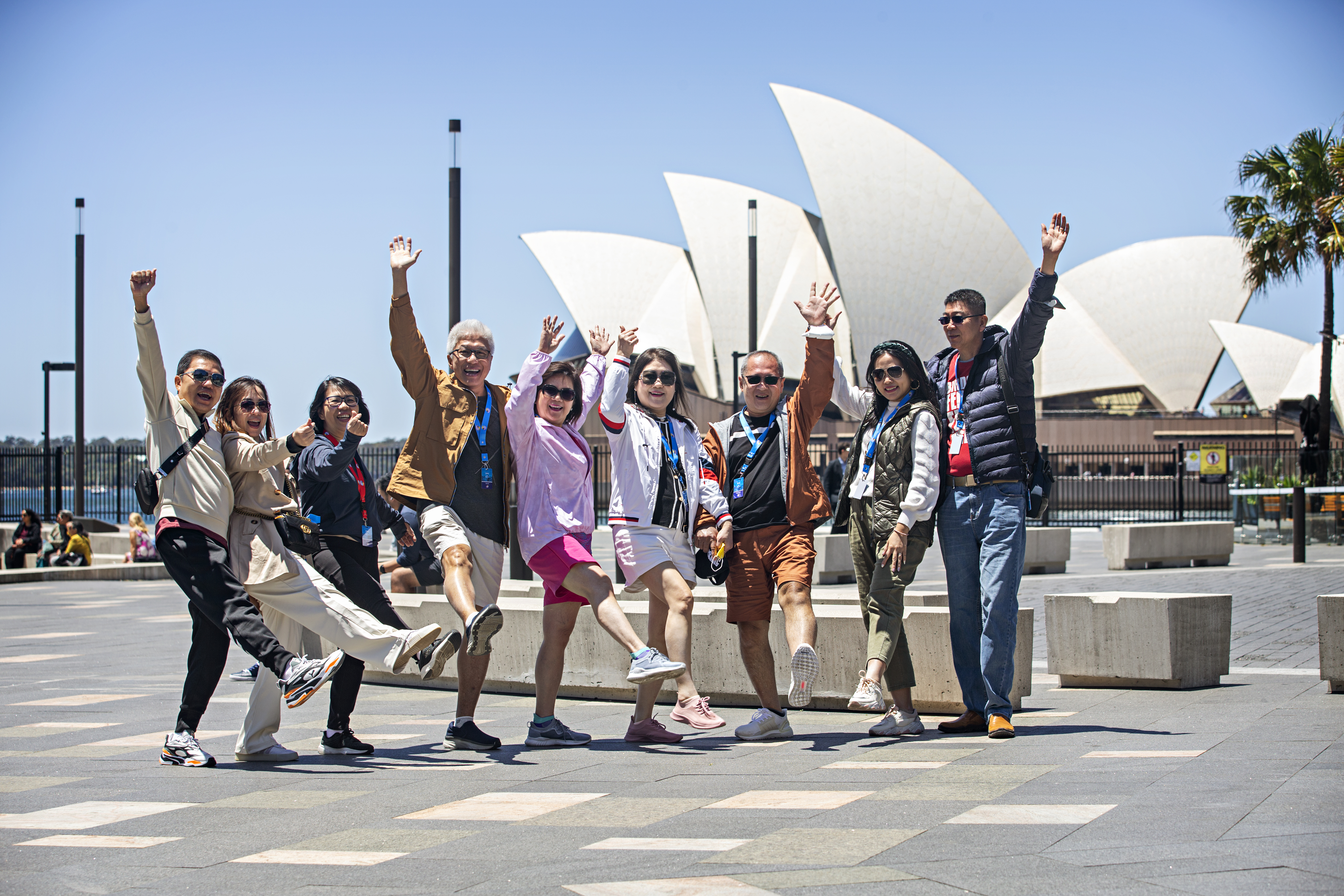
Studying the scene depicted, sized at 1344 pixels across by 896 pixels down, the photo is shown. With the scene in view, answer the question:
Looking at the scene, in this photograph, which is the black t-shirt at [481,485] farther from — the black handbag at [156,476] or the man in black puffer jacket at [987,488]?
the man in black puffer jacket at [987,488]

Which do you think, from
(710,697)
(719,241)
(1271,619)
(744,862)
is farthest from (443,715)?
(719,241)

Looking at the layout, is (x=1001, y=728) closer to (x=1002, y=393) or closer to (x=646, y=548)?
(x=1002, y=393)

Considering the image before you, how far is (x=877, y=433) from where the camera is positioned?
5.01 metres

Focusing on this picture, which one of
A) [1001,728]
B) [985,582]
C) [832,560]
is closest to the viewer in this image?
[1001,728]

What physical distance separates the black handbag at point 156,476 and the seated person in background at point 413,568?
929 mm

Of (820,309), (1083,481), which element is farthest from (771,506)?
(1083,481)

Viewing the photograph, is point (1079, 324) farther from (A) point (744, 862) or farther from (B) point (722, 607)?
(A) point (744, 862)

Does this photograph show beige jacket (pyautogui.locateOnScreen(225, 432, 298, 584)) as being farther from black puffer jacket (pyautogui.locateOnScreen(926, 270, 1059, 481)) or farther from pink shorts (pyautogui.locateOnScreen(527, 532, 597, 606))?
black puffer jacket (pyautogui.locateOnScreen(926, 270, 1059, 481))

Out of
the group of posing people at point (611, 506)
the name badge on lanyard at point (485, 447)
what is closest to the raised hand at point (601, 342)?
the group of posing people at point (611, 506)

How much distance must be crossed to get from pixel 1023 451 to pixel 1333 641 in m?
1.91

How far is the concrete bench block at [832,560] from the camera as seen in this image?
13.2 m

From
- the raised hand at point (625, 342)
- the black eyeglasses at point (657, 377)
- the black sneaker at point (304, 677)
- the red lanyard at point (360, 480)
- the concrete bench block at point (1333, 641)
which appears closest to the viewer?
the black sneaker at point (304, 677)

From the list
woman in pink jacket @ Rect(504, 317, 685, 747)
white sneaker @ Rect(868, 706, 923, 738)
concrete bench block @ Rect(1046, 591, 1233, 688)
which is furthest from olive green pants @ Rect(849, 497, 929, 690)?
concrete bench block @ Rect(1046, 591, 1233, 688)

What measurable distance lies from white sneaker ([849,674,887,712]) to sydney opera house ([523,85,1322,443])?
120ft
